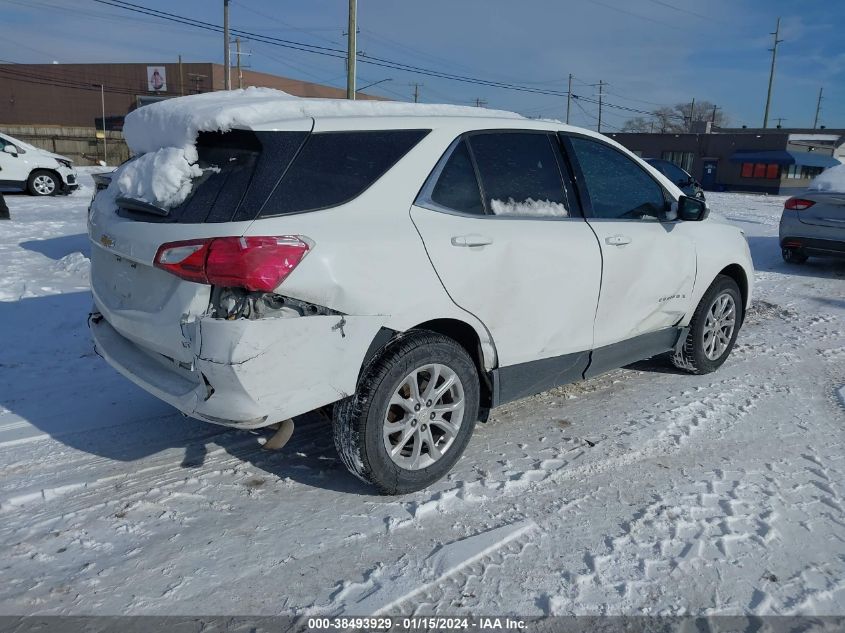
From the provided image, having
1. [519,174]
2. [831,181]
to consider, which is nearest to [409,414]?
[519,174]

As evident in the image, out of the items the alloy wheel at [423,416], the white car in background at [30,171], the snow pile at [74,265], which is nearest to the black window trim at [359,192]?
the alloy wheel at [423,416]

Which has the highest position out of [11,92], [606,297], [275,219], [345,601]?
[11,92]

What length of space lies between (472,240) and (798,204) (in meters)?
8.76

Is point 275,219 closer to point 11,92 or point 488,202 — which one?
point 488,202

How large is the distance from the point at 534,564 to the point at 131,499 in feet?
6.42

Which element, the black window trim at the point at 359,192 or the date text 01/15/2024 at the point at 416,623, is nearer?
the date text 01/15/2024 at the point at 416,623

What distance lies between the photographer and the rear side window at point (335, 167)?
9.46 feet

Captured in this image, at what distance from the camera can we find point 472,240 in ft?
11.0

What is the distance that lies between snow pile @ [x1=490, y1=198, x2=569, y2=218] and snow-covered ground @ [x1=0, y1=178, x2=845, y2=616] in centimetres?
136

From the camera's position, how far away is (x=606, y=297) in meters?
4.09

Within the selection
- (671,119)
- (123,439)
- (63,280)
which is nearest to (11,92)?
(63,280)

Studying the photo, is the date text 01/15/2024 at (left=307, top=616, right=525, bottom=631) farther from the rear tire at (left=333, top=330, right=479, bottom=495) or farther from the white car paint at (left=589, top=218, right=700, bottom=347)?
the white car paint at (left=589, top=218, right=700, bottom=347)

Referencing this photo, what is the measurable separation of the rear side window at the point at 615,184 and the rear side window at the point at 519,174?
11.2 inches

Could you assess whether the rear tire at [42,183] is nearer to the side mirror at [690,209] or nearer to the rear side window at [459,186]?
the rear side window at [459,186]
